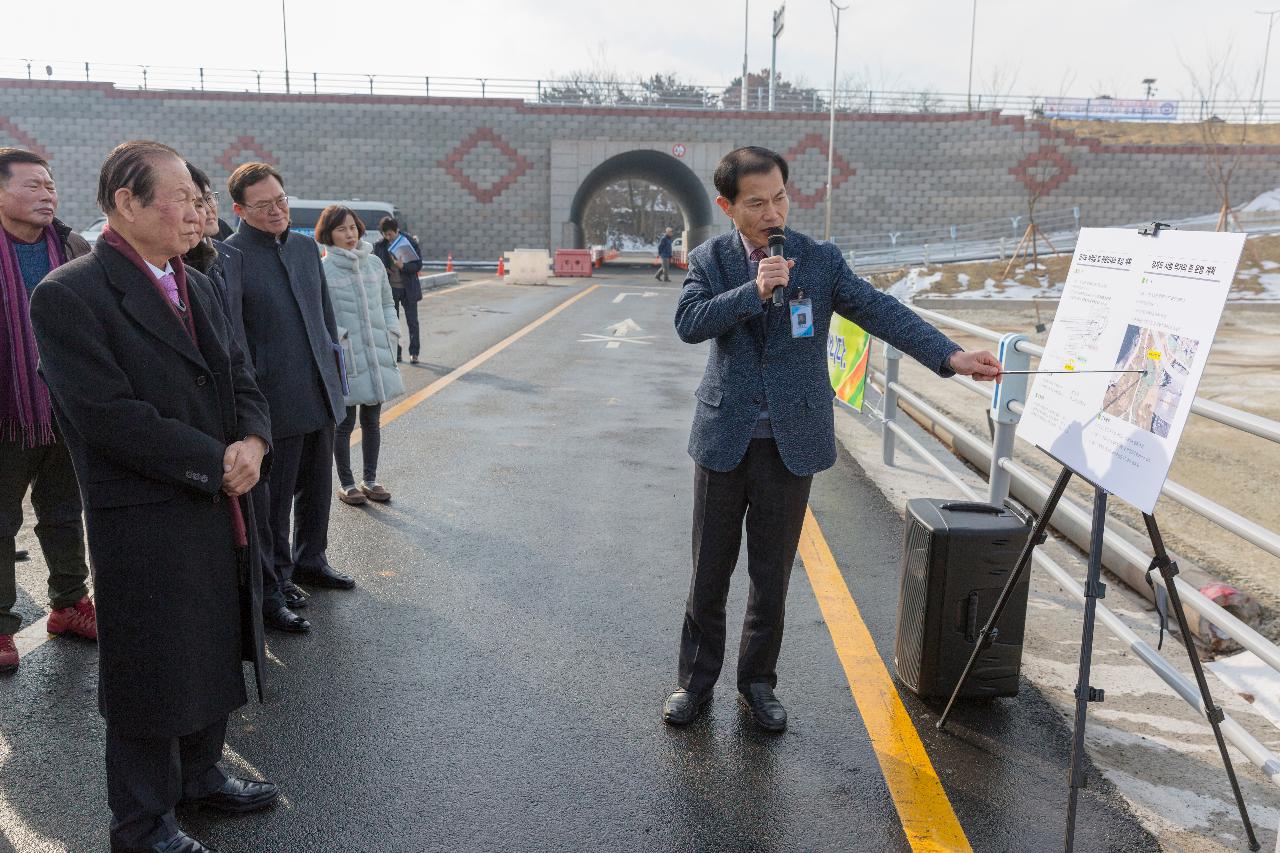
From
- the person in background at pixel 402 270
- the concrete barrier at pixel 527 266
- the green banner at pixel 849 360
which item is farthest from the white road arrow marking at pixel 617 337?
the concrete barrier at pixel 527 266

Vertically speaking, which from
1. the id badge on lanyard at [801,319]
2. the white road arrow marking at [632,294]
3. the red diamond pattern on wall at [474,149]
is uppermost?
the red diamond pattern on wall at [474,149]

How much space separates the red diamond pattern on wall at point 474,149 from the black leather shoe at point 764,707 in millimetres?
41889

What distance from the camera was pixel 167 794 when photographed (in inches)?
112

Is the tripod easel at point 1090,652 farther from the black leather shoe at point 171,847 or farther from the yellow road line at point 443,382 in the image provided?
the yellow road line at point 443,382

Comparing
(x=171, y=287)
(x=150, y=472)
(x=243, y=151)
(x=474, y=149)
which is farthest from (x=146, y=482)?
(x=243, y=151)

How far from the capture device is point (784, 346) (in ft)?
11.4

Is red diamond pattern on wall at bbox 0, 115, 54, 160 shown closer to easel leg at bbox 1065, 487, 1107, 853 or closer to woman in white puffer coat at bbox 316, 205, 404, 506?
woman in white puffer coat at bbox 316, 205, 404, 506

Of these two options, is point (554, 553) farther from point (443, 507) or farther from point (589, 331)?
point (589, 331)

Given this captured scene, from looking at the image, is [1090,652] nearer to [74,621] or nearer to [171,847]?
[171,847]

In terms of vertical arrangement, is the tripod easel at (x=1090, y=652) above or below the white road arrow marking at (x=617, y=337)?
above

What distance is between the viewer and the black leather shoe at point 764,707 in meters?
3.62

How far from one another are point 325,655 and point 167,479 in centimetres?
174

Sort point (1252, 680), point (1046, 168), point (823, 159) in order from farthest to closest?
point (823, 159), point (1046, 168), point (1252, 680)

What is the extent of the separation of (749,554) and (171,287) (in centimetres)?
210
